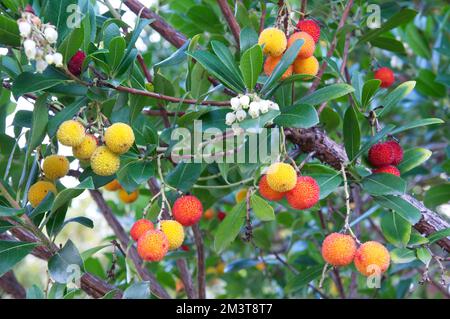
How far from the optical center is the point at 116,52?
3.89ft

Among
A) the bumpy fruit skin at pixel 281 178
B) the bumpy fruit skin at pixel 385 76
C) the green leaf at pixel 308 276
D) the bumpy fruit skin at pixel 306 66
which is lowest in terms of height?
the green leaf at pixel 308 276

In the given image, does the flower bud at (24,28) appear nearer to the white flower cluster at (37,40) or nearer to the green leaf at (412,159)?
the white flower cluster at (37,40)

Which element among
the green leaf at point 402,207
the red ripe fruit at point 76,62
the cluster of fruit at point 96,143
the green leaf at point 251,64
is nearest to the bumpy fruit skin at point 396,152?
the green leaf at point 402,207

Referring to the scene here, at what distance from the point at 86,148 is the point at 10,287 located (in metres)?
0.87

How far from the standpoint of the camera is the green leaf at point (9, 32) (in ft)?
3.59

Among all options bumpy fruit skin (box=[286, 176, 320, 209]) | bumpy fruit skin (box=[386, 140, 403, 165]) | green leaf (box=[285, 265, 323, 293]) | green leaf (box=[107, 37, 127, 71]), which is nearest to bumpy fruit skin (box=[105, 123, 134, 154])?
green leaf (box=[107, 37, 127, 71])

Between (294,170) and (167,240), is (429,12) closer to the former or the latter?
(294,170)

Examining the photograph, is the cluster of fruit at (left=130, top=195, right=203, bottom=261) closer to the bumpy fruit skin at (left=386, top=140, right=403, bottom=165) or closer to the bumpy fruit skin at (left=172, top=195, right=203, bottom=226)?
the bumpy fruit skin at (left=172, top=195, right=203, bottom=226)

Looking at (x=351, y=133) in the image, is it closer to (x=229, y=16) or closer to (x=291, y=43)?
(x=291, y=43)

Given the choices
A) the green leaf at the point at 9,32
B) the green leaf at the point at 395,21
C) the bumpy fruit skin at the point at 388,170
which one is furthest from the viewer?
the green leaf at the point at 395,21

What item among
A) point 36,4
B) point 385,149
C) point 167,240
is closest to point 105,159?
point 167,240

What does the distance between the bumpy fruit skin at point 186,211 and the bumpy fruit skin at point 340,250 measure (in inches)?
11.0

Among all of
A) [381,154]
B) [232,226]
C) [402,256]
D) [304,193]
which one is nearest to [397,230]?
[402,256]

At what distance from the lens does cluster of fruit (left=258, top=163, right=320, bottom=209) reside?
1.16 meters
